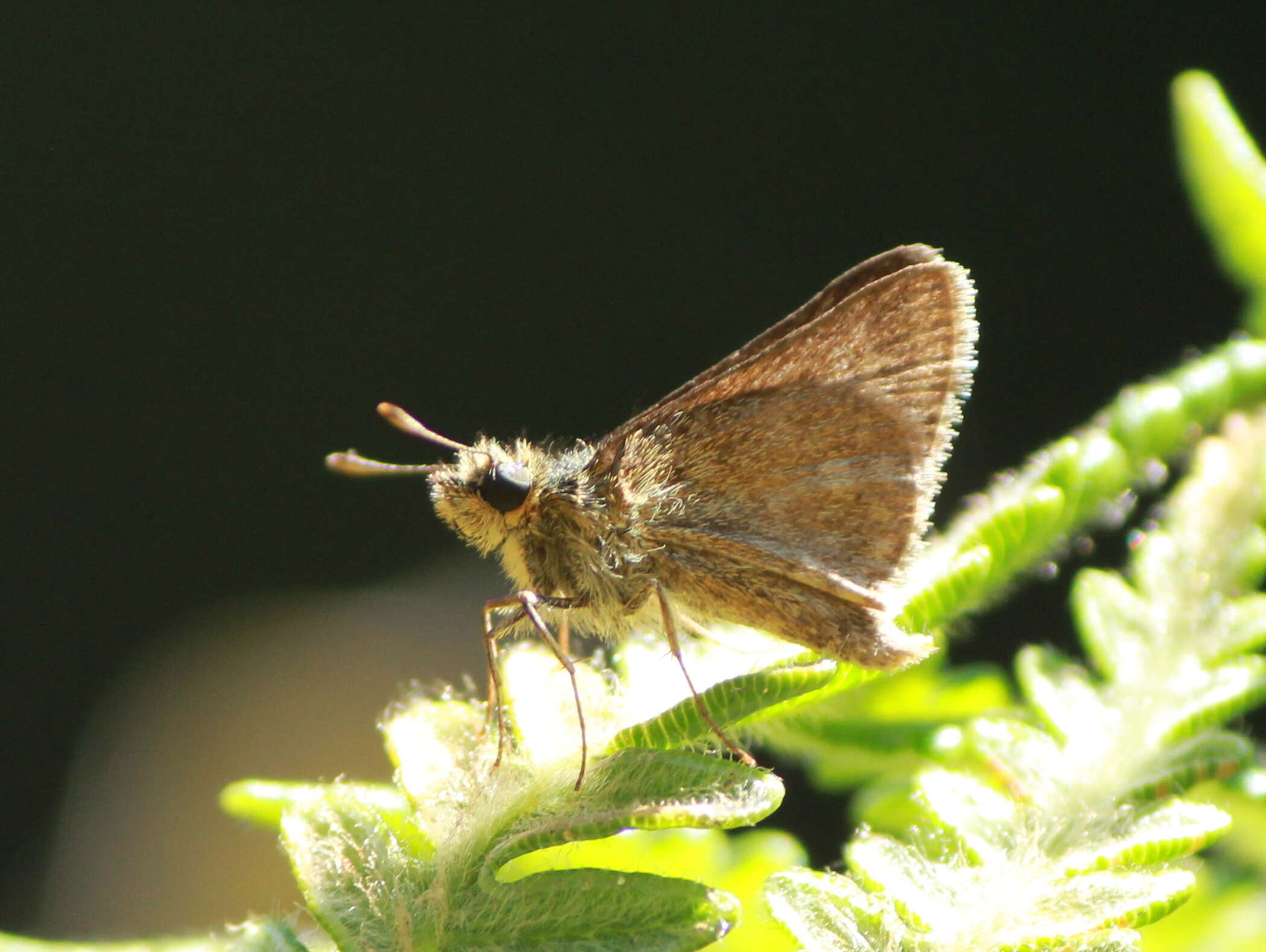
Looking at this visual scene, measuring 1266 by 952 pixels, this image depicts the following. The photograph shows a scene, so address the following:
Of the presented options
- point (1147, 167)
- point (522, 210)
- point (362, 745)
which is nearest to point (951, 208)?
point (1147, 167)

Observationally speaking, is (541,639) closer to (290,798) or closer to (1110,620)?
(290,798)

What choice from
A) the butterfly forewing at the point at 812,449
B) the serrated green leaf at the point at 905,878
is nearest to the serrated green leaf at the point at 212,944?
the serrated green leaf at the point at 905,878

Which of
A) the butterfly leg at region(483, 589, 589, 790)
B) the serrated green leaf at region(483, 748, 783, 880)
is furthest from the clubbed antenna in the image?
the serrated green leaf at region(483, 748, 783, 880)

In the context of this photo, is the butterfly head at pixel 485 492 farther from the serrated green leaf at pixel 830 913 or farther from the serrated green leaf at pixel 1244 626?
the serrated green leaf at pixel 1244 626

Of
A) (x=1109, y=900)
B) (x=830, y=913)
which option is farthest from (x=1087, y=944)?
(x=830, y=913)

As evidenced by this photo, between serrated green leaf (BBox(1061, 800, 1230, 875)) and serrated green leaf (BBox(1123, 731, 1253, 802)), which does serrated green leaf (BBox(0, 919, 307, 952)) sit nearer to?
serrated green leaf (BBox(1061, 800, 1230, 875))
